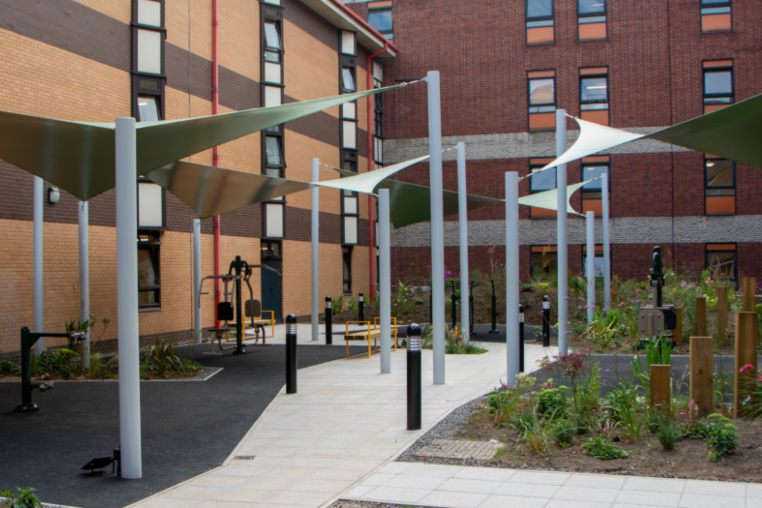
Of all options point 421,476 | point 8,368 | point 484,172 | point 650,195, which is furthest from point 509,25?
point 421,476

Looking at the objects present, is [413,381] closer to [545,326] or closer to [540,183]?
[545,326]

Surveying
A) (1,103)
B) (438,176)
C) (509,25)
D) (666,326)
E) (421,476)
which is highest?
(509,25)

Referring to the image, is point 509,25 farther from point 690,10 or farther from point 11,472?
point 11,472

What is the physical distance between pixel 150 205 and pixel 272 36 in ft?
24.9

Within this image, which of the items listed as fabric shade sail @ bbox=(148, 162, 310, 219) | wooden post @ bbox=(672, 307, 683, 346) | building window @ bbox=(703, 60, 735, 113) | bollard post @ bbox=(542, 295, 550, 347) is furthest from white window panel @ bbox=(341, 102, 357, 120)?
wooden post @ bbox=(672, 307, 683, 346)

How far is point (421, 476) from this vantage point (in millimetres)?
6242

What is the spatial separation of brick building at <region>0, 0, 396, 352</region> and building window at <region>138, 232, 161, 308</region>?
0.03 m

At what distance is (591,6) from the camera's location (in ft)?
96.6

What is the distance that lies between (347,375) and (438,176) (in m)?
3.21

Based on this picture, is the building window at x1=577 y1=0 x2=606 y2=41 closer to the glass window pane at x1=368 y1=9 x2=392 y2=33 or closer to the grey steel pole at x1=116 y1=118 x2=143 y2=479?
the glass window pane at x1=368 y1=9 x2=392 y2=33

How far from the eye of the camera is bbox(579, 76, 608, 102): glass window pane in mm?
29438

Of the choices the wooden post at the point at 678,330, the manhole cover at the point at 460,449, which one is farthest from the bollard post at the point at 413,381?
the wooden post at the point at 678,330

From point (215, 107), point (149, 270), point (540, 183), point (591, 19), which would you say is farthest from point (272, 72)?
point (591, 19)

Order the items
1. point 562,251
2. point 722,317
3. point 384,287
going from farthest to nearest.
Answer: point 722,317
point 562,251
point 384,287
